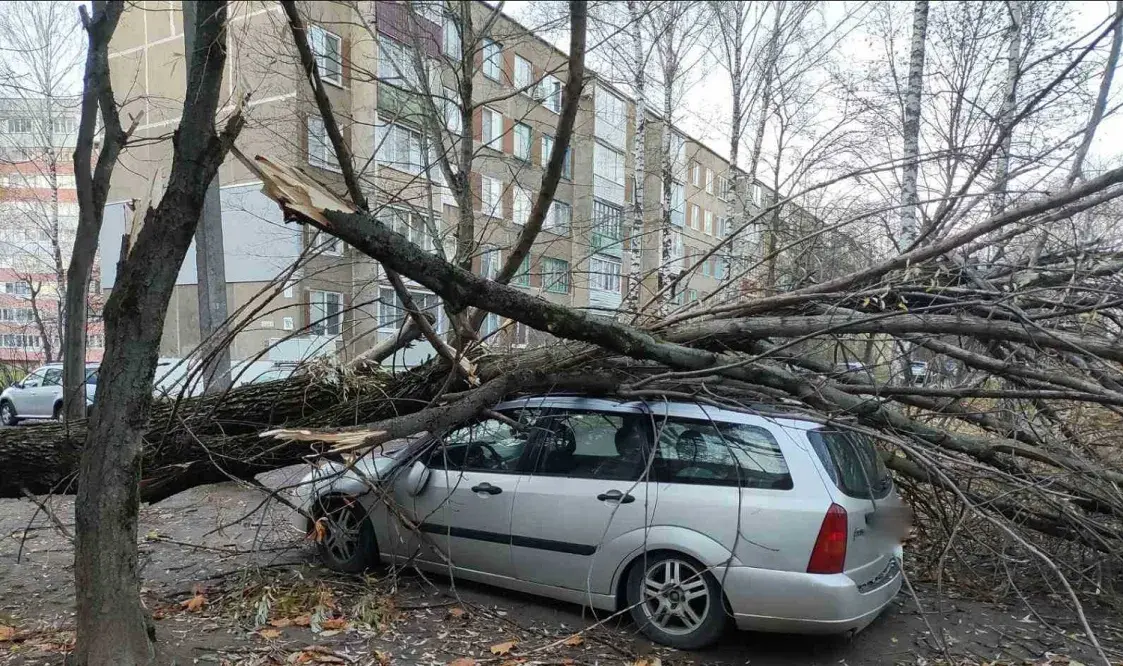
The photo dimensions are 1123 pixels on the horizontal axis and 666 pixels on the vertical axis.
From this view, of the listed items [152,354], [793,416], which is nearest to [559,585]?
[793,416]

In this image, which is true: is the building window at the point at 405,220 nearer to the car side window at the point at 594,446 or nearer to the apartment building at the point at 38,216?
the car side window at the point at 594,446

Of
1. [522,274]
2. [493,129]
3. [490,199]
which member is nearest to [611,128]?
[493,129]

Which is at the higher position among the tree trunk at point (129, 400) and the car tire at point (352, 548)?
the tree trunk at point (129, 400)

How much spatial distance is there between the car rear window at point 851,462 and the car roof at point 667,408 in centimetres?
12

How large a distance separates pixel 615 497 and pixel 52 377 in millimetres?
17939

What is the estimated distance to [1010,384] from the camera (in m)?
5.20

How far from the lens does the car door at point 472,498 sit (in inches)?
179

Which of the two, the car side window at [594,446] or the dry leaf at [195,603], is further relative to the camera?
the dry leaf at [195,603]

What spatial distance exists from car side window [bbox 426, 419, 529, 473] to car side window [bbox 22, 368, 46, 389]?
16663 mm

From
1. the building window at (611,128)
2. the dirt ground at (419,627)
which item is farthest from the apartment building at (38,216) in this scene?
the dirt ground at (419,627)

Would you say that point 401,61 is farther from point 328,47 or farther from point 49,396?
point 49,396

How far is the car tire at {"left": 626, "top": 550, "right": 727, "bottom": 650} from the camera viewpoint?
12.9 feet

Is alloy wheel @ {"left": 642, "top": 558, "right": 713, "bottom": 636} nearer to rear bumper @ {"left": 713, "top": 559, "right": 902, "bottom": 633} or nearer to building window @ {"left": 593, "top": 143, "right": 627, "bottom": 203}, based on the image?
rear bumper @ {"left": 713, "top": 559, "right": 902, "bottom": 633}

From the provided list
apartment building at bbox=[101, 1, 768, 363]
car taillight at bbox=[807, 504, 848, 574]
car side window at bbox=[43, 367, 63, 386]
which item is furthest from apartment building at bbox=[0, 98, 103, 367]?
car taillight at bbox=[807, 504, 848, 574]
